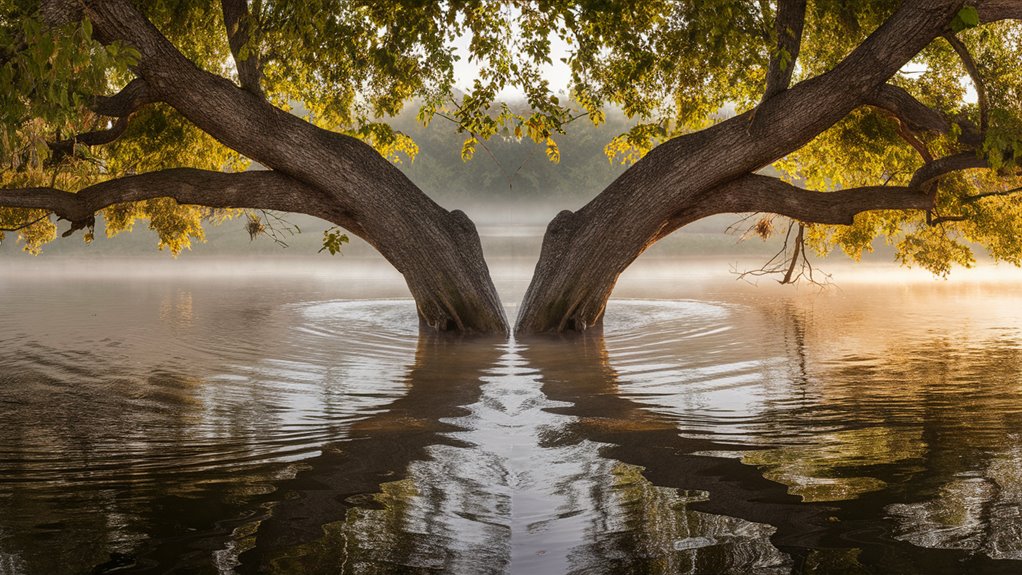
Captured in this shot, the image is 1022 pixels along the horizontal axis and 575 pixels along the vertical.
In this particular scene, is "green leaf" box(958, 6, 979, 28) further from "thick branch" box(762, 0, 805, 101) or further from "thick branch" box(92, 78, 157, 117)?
"thick branch" box(92, 78, 157, 117)

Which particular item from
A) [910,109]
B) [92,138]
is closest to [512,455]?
[910,109]

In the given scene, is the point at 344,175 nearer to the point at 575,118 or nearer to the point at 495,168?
the point at 575,118

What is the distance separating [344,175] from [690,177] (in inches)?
224

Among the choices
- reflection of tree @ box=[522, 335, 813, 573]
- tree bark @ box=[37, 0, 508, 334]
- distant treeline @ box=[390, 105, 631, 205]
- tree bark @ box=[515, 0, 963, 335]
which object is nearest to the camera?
reflection of tree @ box=[522, 335, 813, 573]

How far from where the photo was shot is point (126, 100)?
1359 centimetres

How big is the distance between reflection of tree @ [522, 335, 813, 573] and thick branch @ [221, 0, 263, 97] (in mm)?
8791

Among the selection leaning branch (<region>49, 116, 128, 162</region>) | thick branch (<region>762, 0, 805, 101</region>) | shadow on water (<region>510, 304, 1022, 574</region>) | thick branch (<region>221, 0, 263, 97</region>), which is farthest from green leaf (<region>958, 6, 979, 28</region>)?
leaning branch (<region>49, 116, 128, 162</region>)

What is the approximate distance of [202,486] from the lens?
5777mm

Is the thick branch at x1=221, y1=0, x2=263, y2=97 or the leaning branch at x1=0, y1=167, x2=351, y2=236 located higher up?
the thick branch at x1=221, y1=0, x2=263, y2=97

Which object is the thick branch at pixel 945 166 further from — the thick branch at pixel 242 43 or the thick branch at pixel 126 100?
the thick branch at pixel 126 100

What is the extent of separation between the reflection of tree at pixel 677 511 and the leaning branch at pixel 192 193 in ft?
27.5

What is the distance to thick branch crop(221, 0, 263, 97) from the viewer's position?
13.8 m

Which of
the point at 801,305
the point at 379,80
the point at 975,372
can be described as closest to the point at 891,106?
the point at 975,372

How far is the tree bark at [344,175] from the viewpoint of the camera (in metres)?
12.7
